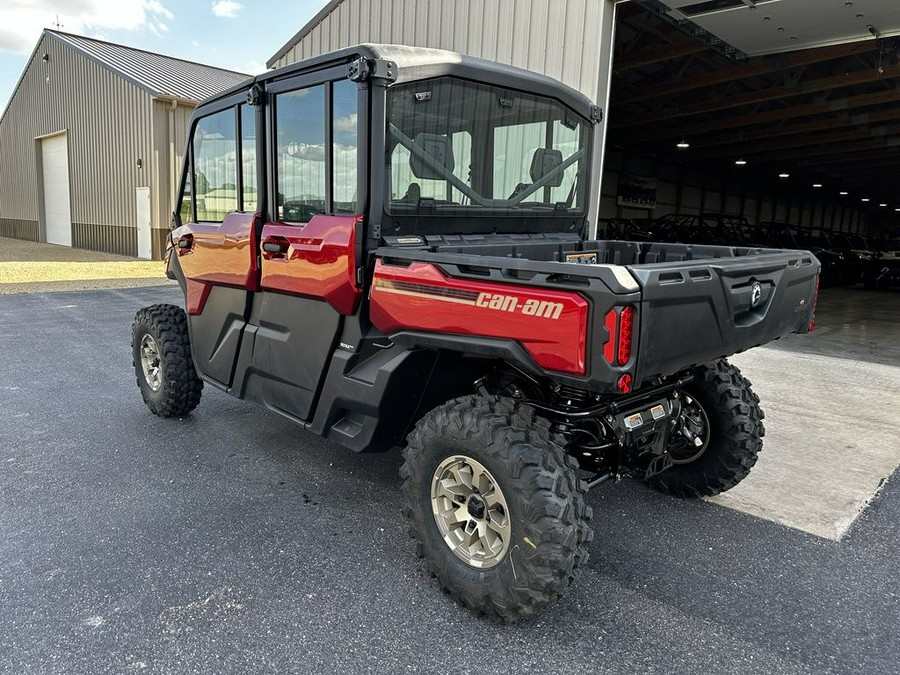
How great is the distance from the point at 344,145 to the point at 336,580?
1.94 metres

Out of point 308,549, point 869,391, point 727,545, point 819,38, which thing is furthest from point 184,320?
point 819,38

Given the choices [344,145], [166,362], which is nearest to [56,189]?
[166,362]

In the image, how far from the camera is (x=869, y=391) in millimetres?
6199

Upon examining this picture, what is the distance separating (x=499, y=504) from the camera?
257 centimetres

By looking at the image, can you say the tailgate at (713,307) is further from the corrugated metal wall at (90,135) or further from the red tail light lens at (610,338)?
the corrugated metal wall at (90,135)

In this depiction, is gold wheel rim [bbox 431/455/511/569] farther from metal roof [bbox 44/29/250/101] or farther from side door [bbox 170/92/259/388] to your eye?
metal roof [bbox 44/29/250/101]

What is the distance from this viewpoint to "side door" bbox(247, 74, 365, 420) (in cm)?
302

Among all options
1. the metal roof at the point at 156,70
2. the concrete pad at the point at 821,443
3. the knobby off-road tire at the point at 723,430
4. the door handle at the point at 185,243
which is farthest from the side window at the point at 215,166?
the metal roof at the point at 156,70

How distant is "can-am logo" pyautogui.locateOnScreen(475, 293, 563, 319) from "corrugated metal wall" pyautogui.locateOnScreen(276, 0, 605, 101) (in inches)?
223

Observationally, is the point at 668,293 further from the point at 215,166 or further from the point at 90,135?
the point at 90,135

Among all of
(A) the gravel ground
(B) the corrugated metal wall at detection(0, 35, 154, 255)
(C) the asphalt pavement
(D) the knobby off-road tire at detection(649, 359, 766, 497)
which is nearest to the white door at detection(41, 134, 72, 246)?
(B) the corrugated metal wall at detection(0, 35, 154, 255)

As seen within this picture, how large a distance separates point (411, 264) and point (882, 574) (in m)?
2.53

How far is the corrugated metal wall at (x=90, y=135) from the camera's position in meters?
17.9

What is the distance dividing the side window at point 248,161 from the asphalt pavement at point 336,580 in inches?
62.3
